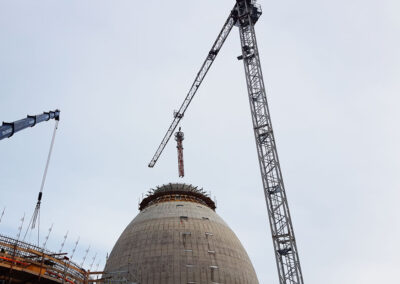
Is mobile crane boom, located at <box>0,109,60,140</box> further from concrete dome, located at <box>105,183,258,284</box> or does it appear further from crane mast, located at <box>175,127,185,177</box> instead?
crane mast, located at <box>175,127,185,177</box>

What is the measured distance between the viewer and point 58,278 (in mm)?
34719

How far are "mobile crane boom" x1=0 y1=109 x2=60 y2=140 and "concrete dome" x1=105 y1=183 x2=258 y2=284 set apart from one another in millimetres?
21163

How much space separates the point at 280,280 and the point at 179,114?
215 feet

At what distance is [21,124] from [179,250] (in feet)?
94.0

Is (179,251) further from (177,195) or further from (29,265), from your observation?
(29,265)

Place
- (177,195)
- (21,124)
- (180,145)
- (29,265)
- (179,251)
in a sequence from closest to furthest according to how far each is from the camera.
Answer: (29,265), (21,124), (179,251), (177,195), (180,145)

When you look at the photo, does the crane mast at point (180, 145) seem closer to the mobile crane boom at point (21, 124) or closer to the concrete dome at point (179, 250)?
the concrete dome at point (179, 250)

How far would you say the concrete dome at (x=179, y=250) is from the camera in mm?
53250

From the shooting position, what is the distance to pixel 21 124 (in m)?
38.9

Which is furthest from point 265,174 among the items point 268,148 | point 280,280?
point 280,280

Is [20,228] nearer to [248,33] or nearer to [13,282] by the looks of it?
[13,282]

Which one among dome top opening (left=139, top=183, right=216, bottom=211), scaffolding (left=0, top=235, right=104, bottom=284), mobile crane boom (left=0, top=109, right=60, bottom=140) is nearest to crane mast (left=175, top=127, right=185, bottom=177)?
dome top opening (left=139, top=183, right=216, bottom=211)

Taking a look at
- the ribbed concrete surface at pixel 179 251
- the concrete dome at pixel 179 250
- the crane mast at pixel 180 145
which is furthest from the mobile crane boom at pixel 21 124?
the crane mast at pixel 180 145

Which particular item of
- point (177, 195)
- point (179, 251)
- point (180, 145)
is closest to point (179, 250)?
point (179, 251)
